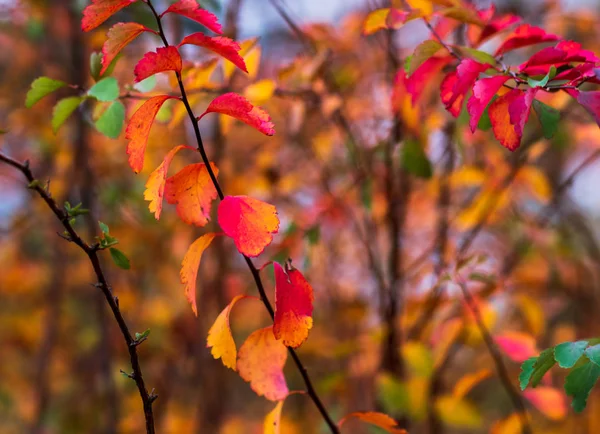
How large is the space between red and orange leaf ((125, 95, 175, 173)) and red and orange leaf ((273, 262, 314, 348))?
13cm

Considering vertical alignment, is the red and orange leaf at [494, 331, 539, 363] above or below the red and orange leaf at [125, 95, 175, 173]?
below

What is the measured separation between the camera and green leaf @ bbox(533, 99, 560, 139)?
47 centimetres

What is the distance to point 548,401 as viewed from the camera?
0.78 meters

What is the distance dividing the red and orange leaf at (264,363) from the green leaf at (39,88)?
289mm

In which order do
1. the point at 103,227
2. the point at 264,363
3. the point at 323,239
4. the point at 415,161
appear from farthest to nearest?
the point at 323,239, the point at 415,161, the point at 264,363, the point at 103,227

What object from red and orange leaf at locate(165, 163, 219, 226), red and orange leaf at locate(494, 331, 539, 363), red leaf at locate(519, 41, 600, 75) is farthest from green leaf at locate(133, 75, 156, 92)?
red and orange leaf at locate(494, 331, 539, 363)

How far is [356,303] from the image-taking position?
4.75 feet

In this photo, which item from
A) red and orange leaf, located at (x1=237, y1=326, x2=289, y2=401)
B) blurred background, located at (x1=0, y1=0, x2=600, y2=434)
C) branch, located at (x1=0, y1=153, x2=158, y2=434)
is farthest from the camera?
blurred background, located at (x1=0, y1=0, x2=600, y2=434)

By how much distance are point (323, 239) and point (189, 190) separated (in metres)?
1.32

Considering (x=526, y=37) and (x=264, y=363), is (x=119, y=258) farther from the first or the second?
(x=526, y=37)

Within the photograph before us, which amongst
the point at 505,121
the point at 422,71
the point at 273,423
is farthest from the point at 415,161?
the point at 273,423

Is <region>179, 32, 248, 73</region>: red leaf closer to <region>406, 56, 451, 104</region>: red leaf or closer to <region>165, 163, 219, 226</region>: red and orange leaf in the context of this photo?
<region>165, 163, 219, 226</region>: red and orange leaf

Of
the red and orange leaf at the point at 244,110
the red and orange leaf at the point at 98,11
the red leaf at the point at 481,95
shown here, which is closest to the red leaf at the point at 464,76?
the red leaf at the point at 481,95

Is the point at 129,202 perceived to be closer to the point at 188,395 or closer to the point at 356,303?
the point at 356,303
